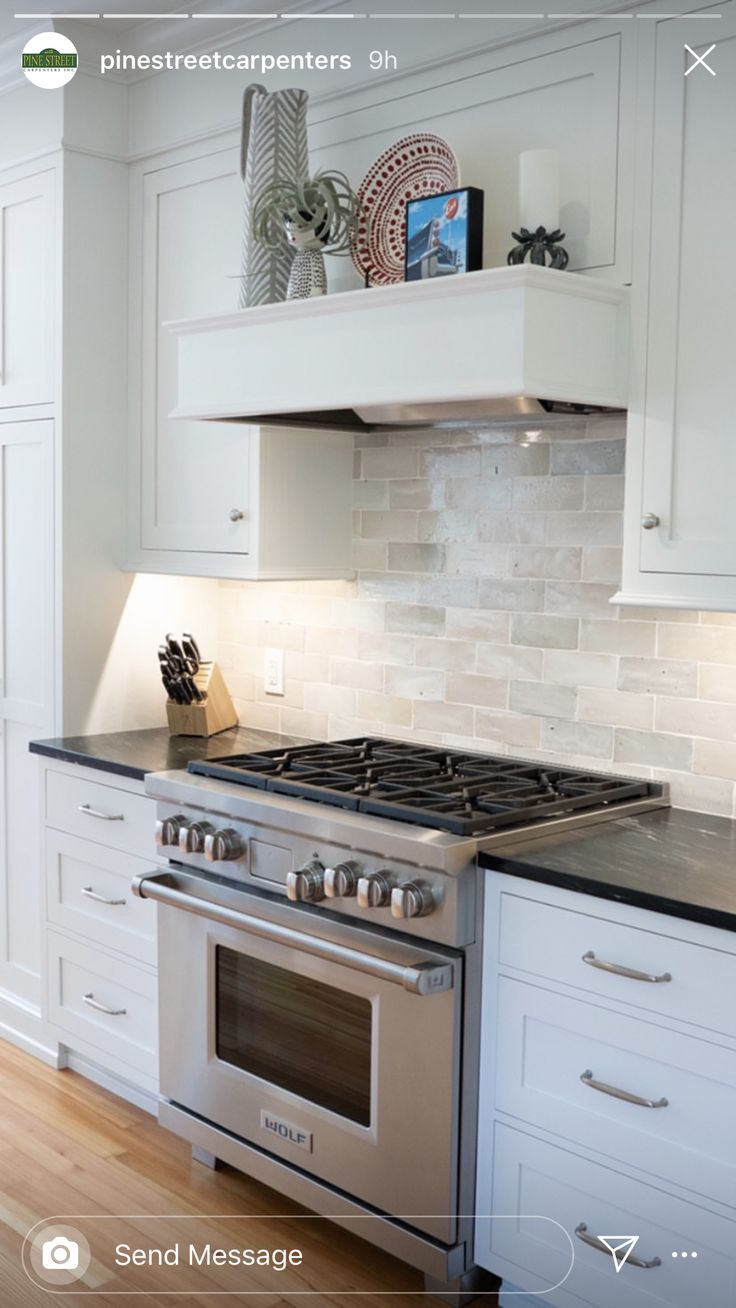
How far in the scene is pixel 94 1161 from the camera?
9.92ft

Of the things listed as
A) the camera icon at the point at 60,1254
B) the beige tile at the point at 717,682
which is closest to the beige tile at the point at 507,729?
the beige tile at the point at 717,682

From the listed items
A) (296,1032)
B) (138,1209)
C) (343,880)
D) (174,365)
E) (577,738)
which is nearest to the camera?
(343,880)

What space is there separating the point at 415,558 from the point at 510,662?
1.29 feet

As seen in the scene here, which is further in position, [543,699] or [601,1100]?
[543,699]

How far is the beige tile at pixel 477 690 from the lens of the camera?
3053 millimetres

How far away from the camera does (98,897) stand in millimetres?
3312

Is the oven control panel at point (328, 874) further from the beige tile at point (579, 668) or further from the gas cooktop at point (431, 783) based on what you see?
the beige tile at point (579, 668)

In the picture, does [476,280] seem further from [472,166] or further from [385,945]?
[385,945]

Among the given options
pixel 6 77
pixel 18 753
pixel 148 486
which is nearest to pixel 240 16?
pixel 6 77

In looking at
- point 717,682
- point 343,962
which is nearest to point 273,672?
point 343,962

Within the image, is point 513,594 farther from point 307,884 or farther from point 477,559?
point 307,884

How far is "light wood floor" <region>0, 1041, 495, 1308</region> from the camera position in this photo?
2.50m

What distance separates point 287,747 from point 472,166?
4.74 feet

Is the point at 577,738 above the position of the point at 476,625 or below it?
below
